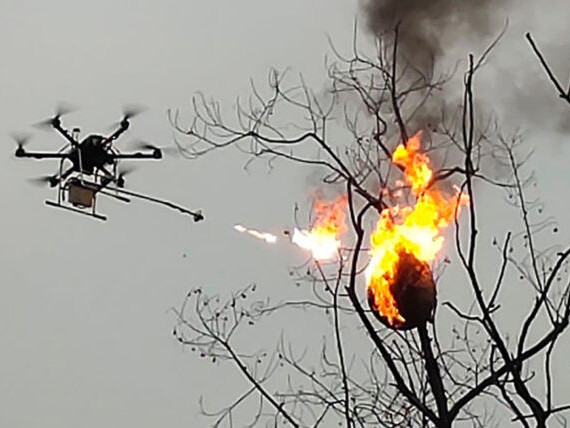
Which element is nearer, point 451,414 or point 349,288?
point 451,414

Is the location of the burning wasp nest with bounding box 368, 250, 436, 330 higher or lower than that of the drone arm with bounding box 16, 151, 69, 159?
lower

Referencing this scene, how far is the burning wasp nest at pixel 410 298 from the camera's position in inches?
518

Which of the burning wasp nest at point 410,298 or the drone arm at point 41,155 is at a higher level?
the drone arm at point 41,155

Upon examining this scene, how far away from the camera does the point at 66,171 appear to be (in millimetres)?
15805

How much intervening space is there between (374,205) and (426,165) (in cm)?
67

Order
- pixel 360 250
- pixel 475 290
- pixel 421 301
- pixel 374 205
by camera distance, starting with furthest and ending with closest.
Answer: pixel 374 205, pixel 360 250, pixel 421 301, pixel 475 290

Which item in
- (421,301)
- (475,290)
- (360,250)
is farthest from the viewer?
(360,250)

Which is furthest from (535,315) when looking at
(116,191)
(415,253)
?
(116,191)

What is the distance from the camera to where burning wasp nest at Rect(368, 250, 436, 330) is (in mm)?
13148

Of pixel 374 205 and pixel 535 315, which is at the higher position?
pixel 374 205

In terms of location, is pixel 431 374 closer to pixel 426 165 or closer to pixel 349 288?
pixel 349 288

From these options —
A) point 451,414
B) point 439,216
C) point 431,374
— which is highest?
point 439,216

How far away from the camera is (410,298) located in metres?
13.2

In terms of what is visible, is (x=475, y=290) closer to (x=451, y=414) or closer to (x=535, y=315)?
(x=535, y=315)
